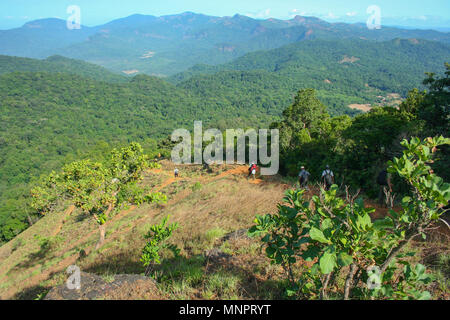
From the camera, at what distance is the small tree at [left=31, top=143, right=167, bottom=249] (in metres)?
8.96

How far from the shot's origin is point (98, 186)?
9406mm

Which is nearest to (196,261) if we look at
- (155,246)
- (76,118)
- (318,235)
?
(155,246)

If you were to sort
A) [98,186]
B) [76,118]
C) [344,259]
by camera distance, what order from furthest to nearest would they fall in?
[76,118] < [98,186] < [344,259]

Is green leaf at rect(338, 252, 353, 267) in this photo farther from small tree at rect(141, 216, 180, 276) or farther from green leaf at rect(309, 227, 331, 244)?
small tree at rect(141, 216, 180, 276)

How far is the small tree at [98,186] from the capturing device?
8961mm

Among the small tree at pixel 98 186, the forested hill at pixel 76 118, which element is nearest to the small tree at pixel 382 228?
the small tree at pixel 98 186

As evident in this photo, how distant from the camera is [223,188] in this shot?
44.9 feet

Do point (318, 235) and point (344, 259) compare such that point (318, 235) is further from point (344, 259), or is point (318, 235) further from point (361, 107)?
point (361, 107)

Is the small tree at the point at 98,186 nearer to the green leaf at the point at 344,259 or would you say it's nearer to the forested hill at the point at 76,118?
the green leaf at the point at 344,259

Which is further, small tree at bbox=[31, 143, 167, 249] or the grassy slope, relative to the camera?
small tree at bbox=[31, 143, 167, 249]

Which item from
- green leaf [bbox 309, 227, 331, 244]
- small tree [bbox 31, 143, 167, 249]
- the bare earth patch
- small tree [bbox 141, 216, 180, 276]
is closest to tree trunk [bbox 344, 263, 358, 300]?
green leaf [bbox 309, 227, 331, 244]

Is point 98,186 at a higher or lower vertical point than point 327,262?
lower
